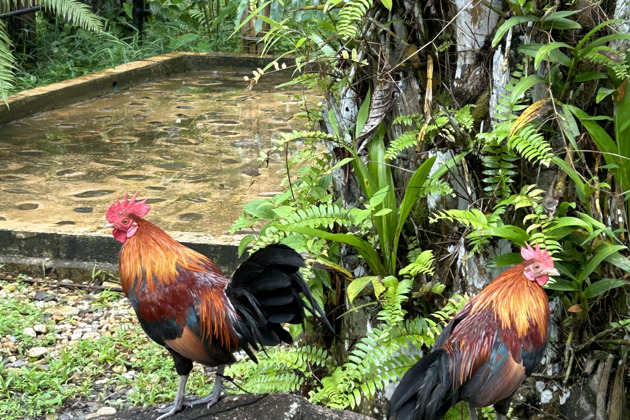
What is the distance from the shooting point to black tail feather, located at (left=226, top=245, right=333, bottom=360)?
2793mm

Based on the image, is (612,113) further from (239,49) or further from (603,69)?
(239,49)

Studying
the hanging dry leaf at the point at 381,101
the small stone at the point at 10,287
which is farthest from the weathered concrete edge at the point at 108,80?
the hanging dry leaf at the point at 381,101

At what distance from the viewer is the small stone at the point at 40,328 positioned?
4.27 m

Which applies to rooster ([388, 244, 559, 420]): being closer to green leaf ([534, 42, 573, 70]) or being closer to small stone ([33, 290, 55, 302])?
green leaf ([534, 42, 573, 70])

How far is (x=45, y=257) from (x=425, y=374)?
317 centimetres

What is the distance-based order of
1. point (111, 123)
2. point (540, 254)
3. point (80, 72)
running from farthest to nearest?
point (80, 72), point (111, 123), point (540, 254)

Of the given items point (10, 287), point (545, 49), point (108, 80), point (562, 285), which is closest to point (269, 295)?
point (562, 285)

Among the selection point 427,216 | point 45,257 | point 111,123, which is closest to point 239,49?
point 111,123

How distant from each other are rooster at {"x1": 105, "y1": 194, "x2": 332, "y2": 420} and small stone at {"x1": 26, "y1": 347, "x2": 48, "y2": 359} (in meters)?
1.25

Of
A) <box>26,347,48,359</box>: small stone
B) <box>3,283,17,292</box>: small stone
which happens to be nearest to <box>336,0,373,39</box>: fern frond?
<box>26,347,48,359</box>: small stone

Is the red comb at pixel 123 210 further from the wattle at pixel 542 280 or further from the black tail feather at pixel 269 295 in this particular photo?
the wattle at pixel 542 280

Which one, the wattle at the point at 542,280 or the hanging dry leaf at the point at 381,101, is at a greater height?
the hanging dry leaf at the point at 381,101

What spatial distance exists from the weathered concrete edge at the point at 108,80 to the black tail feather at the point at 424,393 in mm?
5975

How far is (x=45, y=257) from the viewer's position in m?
4.95
